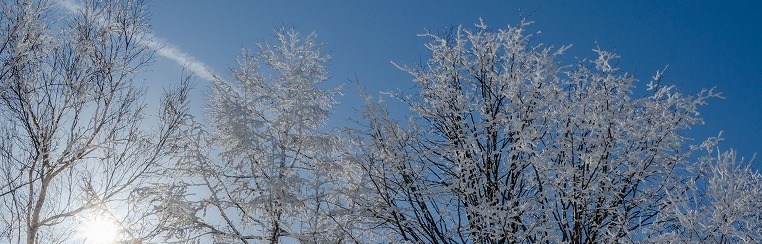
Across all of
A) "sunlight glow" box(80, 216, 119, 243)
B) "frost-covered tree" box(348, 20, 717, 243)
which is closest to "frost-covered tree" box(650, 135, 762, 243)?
"frost-covered tree" box(348, 20, 717, 243)

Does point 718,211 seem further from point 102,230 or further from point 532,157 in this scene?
point 102,230

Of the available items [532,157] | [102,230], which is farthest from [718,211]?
[102,230]

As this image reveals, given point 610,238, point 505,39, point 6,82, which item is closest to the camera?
point 610,238

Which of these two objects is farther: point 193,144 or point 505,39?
point 505,39

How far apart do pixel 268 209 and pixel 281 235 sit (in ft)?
1.39

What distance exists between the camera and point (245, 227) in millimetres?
7641

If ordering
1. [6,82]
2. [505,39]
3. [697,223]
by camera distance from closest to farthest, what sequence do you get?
1. [697,223]
2. [505,39]
3. [6,82]

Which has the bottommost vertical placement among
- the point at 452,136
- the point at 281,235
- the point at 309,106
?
the point at 281,235

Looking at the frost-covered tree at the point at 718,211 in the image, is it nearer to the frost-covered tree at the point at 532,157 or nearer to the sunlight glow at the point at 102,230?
the frost-covered tree at the point at 532,157

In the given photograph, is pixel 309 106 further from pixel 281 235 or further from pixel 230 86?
pixel 281 235

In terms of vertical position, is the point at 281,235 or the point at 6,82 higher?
the point at 6,82

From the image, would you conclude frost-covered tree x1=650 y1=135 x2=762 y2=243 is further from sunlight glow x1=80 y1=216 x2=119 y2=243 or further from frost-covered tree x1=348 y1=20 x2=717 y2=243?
sunlight glow x1=80 y1=216 x2=119 y2=243

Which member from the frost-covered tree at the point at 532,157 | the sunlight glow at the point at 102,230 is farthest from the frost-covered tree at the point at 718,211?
the sunlight glow at the point at 102,230

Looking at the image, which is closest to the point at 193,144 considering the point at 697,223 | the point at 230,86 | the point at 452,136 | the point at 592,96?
the point at 230,86
